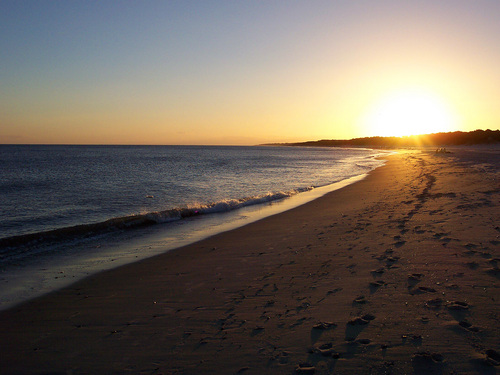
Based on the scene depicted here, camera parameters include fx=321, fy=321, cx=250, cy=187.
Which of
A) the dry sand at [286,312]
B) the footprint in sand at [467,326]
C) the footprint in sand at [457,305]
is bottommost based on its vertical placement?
the dry sand at [286,312]

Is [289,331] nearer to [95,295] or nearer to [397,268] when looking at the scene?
[397,268]

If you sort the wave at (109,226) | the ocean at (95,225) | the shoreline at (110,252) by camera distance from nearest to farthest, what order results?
the shoreline at (110,252)
the ocean at (95,225)
the wave at (109,226)

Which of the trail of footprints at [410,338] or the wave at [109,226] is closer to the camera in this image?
the trail of footprints at [410,338]

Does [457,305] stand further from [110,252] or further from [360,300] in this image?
[110,252]

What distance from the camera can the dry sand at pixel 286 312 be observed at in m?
3.71

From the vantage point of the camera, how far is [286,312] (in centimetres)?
484

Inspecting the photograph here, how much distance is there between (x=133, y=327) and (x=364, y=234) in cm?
662

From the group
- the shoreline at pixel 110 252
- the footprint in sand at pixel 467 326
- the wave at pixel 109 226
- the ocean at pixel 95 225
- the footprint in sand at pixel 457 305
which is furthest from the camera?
the wave at pixel 109 226

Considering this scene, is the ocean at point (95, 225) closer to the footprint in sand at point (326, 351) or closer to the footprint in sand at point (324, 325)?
the footprint in sand at point (324, 325)

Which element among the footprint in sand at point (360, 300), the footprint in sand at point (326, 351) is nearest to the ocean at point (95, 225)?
the footprint in sand at point (326, 351)

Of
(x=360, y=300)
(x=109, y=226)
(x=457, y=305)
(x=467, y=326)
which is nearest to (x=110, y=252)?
(x=109, y=226)

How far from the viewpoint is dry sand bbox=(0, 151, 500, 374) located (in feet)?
12.2

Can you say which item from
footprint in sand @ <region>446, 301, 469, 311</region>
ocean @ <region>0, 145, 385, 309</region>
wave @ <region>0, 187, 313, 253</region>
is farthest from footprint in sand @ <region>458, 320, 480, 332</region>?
wave @ <region>0, 187, 313, 253</region>

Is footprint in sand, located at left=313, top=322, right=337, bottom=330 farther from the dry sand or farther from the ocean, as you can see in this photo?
the ocean
